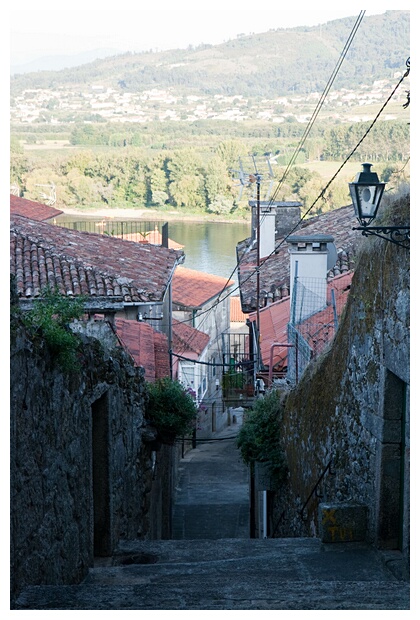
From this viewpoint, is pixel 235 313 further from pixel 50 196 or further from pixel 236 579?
pixel 236 579

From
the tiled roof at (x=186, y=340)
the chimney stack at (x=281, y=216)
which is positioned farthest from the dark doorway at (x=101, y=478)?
the tiled roof at (x=186, y=340)

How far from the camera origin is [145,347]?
1298 centimetres

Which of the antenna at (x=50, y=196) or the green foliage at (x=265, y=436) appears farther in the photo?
the antenna at (x=50, y=196)

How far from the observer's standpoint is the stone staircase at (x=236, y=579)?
4195 millimetres

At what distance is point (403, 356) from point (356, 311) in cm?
125

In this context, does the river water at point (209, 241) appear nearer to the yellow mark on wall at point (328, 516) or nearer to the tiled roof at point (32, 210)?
the tiled roof at point (32, 210)

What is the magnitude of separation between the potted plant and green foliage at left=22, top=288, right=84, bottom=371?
4.56 m

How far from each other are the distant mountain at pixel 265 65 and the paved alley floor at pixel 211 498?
1432cm

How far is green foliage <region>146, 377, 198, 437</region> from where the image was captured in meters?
10.1

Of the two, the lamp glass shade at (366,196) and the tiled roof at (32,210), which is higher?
the tiled roof at (32,210)

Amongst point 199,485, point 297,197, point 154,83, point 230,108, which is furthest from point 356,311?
point 154,83

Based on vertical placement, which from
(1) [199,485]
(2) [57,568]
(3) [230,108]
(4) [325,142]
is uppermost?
(3) [230,108]

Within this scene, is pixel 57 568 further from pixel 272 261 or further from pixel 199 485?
pixel 272 261

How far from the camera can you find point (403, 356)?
17.4 ft
